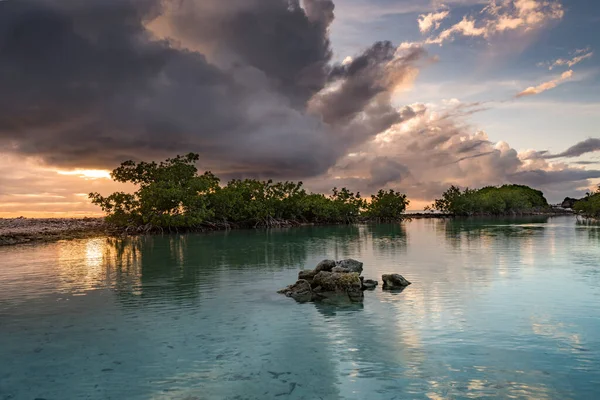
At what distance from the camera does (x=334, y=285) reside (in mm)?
22156

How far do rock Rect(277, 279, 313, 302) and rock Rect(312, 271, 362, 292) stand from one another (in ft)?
2.56

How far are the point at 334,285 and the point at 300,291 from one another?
→ 1801 mm

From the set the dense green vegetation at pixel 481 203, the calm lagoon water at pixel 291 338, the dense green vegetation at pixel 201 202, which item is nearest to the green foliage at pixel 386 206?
the dense green vegetation at pixel 201 202

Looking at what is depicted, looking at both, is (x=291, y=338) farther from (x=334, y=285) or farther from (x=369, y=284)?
(x=369, y=284)

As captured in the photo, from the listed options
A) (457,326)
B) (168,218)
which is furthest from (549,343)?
(168,218)

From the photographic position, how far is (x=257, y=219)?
310ft

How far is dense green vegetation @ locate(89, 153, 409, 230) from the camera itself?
2948 inches

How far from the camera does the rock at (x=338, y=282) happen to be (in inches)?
861

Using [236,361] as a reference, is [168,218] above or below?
above

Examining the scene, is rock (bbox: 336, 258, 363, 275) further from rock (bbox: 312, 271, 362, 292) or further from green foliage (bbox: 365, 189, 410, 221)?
green foliage (bbox: 365, 189, 410, 221)

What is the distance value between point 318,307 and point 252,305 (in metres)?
3.01

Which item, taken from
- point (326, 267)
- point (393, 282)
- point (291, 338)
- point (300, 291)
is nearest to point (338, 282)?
point (300, 291)

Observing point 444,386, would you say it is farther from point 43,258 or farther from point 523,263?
point 43,258

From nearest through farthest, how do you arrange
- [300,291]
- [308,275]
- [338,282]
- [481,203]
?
1. [300,291]
2. [338,282]
3. [308,275]
4. [481,203]
